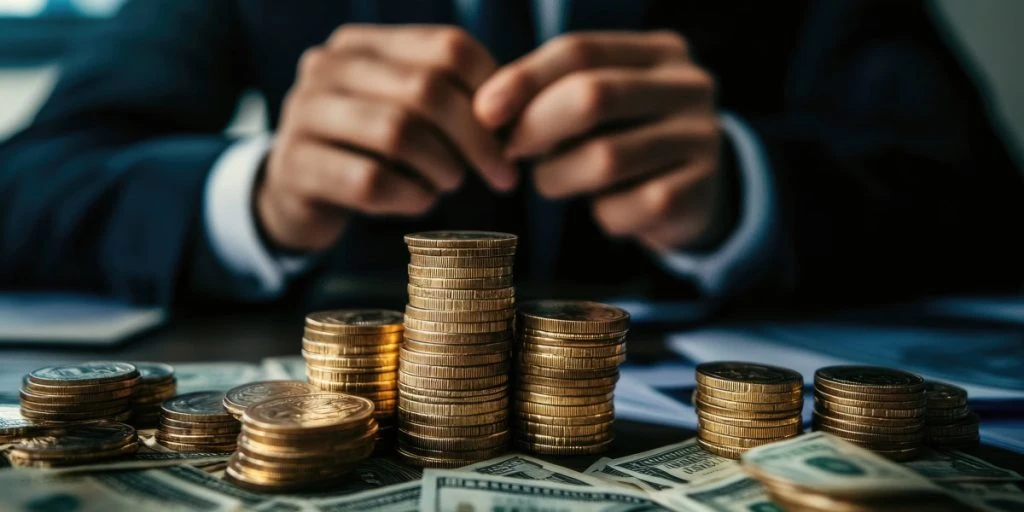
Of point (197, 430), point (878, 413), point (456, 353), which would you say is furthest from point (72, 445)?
point (878, 413)

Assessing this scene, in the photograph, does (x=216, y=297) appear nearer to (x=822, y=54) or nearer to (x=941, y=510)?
Result: (x=941, y=510)

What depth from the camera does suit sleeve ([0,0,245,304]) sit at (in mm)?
1505

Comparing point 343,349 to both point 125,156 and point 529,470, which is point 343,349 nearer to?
point 529,470

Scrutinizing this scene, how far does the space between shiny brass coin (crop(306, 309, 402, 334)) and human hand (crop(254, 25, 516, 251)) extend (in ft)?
1.19

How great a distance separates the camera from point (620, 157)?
1.17 m

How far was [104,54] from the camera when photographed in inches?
75.5

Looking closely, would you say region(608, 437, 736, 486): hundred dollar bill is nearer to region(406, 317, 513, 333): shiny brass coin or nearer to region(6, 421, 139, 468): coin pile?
region(406, 317, 513, 333): shiny brass coin

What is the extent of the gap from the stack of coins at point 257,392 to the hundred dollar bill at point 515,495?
0.19 m

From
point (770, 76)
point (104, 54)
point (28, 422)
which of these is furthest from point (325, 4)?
point (28, 422)

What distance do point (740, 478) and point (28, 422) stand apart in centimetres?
69

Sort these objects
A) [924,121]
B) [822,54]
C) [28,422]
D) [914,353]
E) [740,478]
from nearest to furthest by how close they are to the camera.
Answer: [740,478]
[28,422]
[914,353]
[924,121]
[822,54]

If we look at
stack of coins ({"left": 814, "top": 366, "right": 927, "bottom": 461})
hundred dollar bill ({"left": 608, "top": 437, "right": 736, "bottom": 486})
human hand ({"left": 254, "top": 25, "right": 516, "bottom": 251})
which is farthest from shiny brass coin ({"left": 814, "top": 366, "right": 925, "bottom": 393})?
human hand ({"left": 254, "top": 25, "right": 516, "bottom": 251})

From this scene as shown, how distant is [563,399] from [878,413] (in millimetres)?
300

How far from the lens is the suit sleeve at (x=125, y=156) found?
150 cm
